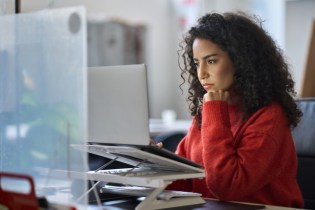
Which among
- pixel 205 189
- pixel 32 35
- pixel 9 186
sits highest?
pixel 32 35

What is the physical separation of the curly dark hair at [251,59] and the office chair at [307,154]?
23 centimetres

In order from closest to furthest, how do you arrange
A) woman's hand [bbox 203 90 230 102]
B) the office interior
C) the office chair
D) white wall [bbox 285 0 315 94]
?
woman's hand [bbox 203 90 230 102]
the office chair
white wall [bbox 285 0 315 94]
the office interior

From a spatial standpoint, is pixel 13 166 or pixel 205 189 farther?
pixel 205 189

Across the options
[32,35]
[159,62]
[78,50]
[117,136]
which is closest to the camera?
[78,50]

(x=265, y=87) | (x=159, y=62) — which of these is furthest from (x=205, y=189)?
(x=159, y=62)

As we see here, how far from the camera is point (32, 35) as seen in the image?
1039 mm

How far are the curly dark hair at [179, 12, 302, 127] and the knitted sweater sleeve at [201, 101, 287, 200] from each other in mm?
62

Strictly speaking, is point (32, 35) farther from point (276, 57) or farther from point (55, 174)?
point (276, 57)

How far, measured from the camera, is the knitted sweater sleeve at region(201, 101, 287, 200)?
1283mm

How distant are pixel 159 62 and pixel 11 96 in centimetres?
417

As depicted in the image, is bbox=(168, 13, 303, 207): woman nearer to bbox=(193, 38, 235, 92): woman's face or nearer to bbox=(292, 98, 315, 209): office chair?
bbox=(193, 38, 235, 92): woman's face

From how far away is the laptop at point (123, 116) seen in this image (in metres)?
1.10

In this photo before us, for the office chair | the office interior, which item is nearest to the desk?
the office chair

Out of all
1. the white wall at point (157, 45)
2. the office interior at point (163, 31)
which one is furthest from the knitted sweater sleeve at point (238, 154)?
the white wall at point (157, 45)
